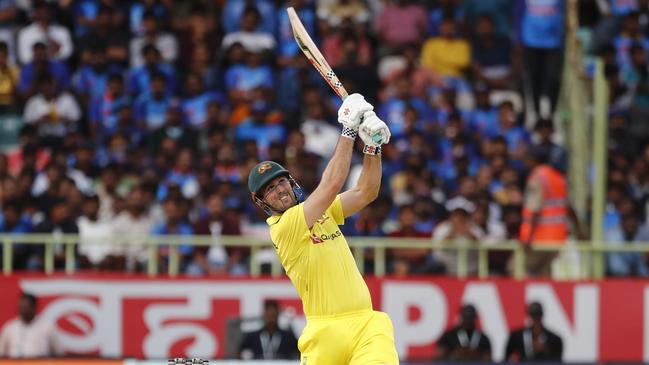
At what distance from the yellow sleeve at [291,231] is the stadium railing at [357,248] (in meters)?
5.58

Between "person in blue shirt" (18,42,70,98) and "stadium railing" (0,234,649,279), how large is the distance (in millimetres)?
3106

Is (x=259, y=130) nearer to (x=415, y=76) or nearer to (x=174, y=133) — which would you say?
(x=174, y=133)

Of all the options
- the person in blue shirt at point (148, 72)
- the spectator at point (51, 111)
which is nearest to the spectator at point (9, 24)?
the spectator at point (51, 111)

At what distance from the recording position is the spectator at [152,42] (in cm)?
1870

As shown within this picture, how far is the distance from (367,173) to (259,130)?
754cm

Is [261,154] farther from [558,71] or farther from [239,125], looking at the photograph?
[558,71]

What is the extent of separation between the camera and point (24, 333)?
15312 millimetres

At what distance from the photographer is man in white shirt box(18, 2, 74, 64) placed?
18609 mm

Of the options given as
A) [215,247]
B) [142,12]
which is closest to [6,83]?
[142,12]

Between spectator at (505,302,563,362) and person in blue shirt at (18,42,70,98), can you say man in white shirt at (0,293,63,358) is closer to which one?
person in blue shirt at (18,42,70,98)

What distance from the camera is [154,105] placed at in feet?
58.8

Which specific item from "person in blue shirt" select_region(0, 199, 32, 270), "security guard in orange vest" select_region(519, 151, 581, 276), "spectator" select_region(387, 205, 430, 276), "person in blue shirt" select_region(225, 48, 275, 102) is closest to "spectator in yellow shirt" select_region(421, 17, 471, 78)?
"person in blue shirt" select_region(225, 48, 275, 102)

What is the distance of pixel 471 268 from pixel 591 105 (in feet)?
9.72

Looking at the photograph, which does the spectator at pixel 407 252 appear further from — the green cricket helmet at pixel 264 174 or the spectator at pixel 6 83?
the green cricket helmet at pixel 264 174
